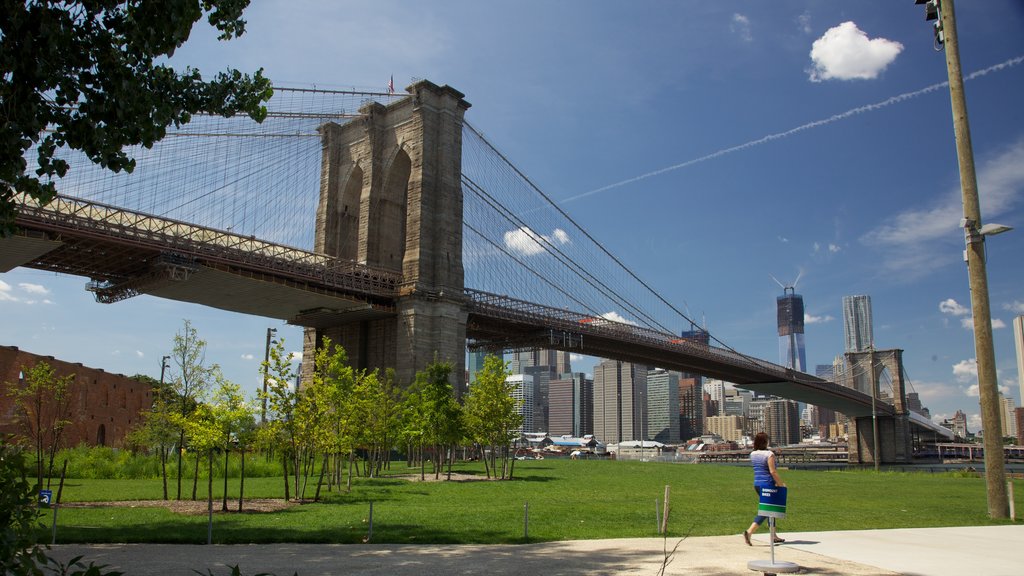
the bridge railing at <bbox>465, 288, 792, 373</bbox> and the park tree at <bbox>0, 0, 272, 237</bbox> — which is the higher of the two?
the bridge railing at <bbox>465, 288, 792, 373</bbox>

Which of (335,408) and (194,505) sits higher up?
(335,408)

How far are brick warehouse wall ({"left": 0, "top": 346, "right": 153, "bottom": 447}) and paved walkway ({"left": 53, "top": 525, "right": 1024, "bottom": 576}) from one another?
1255 inches

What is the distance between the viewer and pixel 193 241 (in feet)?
131

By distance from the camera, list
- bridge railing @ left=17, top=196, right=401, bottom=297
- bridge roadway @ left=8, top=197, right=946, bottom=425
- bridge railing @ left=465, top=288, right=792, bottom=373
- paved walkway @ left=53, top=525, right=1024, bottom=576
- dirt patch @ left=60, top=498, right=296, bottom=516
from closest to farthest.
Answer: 1. paved walkway @ left=53, top=525, right=1024, bottom=576
2. dirt patch @ left=60, top=498, right=296, bottom=516
3. bridge railing @ left=17, top=196, right=401, bottom=297
4. bridge roadway @ left=8, top=197, right=946, bottom=425
5. bridge railing @ left=465, top=288, right=792, bottom=373

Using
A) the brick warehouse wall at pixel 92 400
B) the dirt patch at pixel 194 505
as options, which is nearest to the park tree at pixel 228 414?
the dirt patch at pixel 194 505

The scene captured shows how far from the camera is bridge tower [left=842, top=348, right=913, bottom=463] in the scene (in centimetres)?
9375

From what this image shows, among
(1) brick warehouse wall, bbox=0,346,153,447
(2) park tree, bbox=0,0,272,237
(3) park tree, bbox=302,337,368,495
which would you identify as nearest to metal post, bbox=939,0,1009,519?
(2) park tree, bbox=0,0,272,237

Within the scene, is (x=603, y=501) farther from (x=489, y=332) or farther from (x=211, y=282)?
(x=489, y=332)

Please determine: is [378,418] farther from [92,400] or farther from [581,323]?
[581,323]

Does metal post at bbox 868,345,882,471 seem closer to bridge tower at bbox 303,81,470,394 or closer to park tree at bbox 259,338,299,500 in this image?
bridge tower at bbox 303,81,470,394

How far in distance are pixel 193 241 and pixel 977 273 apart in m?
36.8

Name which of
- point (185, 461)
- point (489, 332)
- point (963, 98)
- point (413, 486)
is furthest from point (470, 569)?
point (489, 332)

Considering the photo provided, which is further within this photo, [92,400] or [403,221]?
[403,221]

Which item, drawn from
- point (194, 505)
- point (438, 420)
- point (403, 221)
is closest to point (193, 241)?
point (438, 420)
